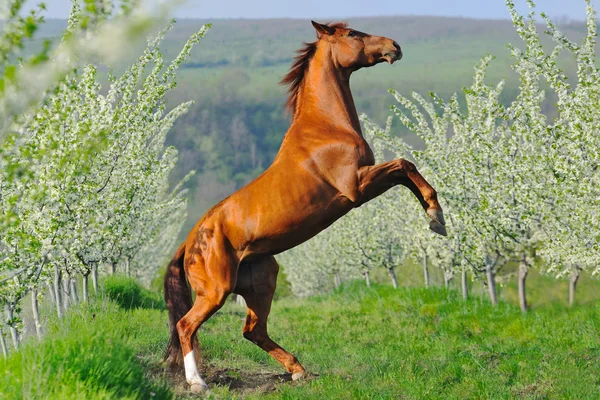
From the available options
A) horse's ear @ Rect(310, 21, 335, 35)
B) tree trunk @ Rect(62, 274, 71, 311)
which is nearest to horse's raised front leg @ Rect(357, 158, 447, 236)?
horse's ear @ Rect(310, 21, 335, 35)

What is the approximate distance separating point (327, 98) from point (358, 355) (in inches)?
141

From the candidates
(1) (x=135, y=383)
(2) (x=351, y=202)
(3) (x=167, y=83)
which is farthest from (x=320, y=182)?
(3) (x=167, y=83)

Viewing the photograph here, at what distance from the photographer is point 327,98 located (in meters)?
7.94

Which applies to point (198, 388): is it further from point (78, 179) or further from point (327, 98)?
point (78, 179)

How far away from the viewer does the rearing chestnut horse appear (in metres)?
7.45

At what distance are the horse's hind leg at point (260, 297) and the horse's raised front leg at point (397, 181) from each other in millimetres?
1418

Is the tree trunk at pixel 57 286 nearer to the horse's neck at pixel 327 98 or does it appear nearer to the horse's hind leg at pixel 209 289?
the horse's hind leg at pixel 209 289

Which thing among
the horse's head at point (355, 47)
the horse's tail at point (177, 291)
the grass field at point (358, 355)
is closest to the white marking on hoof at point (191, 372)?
the grass field at point (358, 355)

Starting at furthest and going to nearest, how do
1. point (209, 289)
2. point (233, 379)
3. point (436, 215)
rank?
point (233, 379), point (209, 289), point (436, 215)

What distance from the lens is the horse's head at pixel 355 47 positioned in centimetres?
780

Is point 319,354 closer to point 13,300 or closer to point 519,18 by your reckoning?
point 13,300

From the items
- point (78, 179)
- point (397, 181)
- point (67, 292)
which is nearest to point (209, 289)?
point (397, 181)

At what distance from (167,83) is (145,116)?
0.68m

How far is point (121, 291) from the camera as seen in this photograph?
1443 cm
